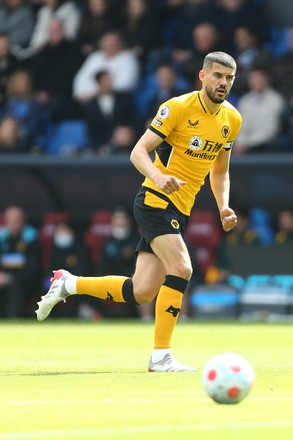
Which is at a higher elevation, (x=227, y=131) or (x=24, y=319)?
(x=227, y=131)

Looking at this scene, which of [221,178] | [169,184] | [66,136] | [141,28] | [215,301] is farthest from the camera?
[141,28]

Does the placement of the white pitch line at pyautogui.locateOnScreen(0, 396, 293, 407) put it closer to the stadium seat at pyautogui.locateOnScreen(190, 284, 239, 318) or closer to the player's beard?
the player's beard

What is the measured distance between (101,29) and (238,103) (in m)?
3.60

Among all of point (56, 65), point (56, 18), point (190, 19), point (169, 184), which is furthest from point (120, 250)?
point (169, 184)

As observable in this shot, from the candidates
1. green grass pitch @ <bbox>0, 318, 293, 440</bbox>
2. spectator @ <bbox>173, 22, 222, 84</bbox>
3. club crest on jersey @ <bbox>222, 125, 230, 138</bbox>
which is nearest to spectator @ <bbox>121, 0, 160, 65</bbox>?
spectator @ <bbox>173, 22, 222, 84</bbox>

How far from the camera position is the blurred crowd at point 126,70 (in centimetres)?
1839

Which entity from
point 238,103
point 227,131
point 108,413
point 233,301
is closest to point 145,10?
point 238,103

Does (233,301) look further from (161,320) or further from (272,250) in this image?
(161,320)

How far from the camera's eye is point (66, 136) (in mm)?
19781

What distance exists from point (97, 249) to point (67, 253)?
0.59m

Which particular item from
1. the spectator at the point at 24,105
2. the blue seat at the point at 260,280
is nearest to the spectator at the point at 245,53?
the blue seat at the point at 260,280

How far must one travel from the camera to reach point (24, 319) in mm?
18453

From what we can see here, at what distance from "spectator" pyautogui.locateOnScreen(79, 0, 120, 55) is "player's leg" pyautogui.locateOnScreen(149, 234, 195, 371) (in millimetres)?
12134

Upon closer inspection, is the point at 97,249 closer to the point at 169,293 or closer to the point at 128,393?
the point at 169,293
